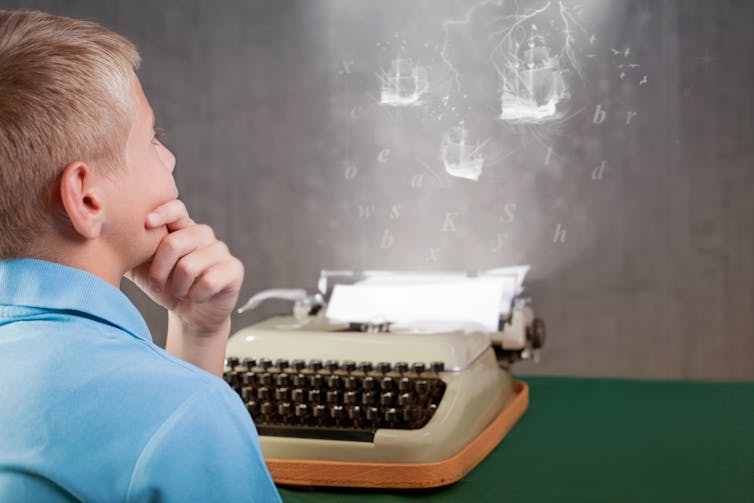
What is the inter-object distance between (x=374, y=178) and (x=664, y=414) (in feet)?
3.77

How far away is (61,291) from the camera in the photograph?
30.4 inches

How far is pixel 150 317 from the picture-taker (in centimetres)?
305

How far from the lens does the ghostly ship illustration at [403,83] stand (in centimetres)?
263

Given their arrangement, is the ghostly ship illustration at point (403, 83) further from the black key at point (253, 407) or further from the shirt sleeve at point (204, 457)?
the shirt sleeve at point (204, 457)

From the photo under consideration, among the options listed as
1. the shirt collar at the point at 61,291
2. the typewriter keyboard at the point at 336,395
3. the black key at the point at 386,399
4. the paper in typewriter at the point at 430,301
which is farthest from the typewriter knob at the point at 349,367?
the shirt collar at the point at 61,291

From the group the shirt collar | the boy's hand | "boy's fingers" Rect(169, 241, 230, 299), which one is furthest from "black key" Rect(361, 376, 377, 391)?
the shirt collar

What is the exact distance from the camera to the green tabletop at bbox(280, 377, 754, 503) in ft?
5.06

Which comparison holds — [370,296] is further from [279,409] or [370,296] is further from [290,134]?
[290,134]

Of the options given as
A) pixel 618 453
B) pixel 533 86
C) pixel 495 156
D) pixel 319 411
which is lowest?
pixel 618 453

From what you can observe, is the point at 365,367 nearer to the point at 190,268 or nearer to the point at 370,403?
the point at 370,403

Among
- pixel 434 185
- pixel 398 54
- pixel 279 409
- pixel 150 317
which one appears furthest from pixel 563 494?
pixel 150 317

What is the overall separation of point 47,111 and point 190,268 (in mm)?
348

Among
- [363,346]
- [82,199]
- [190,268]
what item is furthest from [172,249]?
[363,346]

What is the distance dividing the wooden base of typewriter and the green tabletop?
2cm
